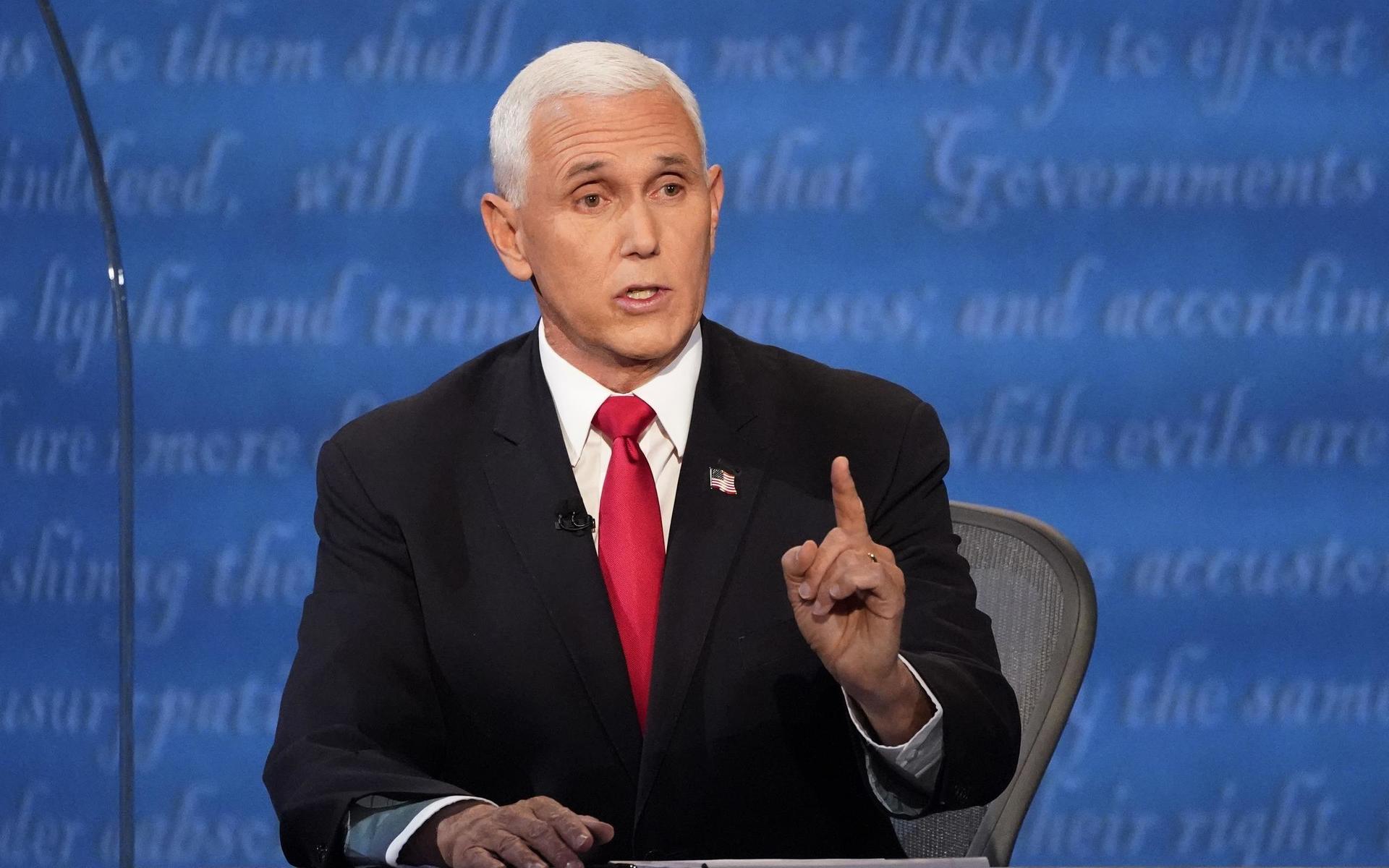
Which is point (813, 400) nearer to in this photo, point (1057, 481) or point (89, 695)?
point (89, 695)

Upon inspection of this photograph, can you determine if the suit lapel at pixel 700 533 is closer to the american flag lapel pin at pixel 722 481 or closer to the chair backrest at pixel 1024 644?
the american flag lapel pin at pixel 722 481

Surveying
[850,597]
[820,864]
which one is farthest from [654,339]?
[820,864]

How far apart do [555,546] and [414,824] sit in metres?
0.46

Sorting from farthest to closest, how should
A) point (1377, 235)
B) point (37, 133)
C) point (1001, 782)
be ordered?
point (1377, 235) < point (37, 133) < point (1001, 782)

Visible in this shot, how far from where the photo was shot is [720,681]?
1926mm

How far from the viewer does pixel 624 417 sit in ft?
6.70

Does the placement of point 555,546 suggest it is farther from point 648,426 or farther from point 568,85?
point 568,85

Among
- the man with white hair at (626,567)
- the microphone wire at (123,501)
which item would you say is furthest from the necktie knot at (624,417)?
the microphone wire at (123,501)

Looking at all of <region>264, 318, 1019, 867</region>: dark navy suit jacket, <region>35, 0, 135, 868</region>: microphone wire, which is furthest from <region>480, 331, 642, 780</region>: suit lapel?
<region>35, 0, 135, 868</region>: microphone wire

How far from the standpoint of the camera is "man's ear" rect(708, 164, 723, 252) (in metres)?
2.07

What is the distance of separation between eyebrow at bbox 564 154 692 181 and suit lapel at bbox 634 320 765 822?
286 mm

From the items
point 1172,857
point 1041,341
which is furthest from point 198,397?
point 1172,857

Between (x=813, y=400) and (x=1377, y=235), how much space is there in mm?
2306

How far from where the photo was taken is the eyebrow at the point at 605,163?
1979 millimetres
